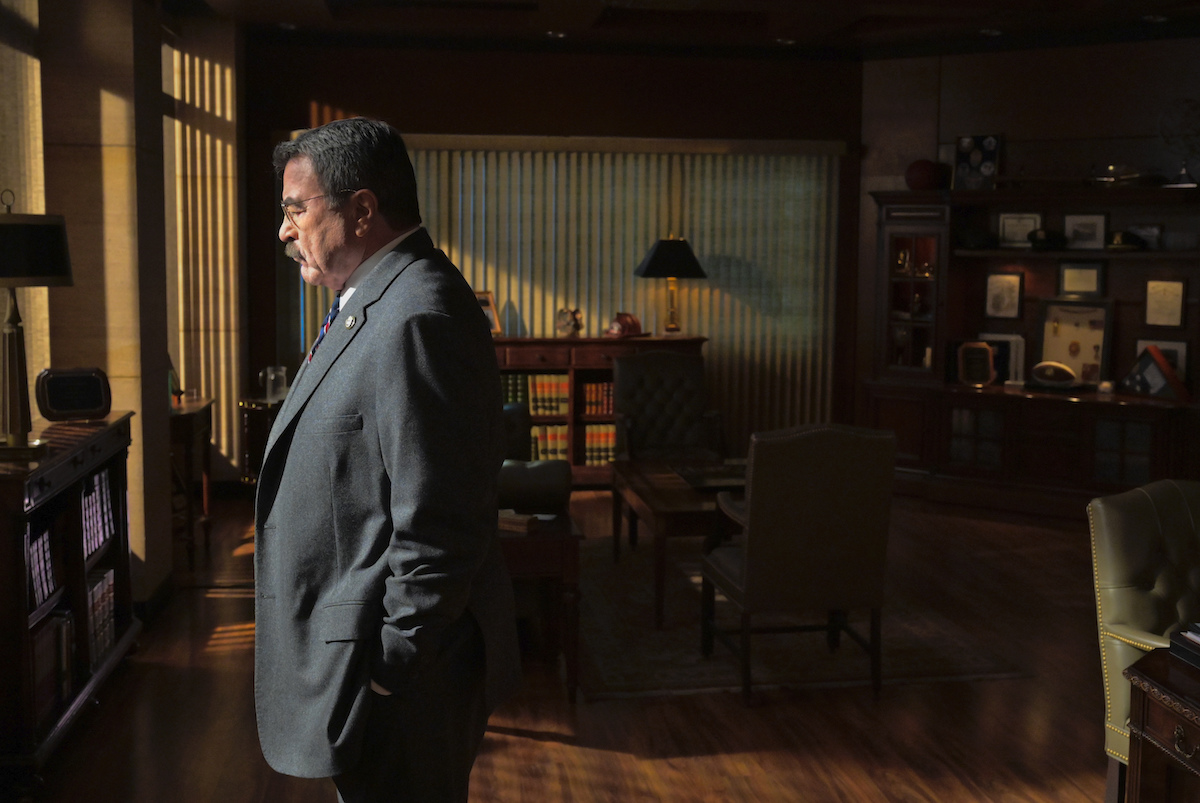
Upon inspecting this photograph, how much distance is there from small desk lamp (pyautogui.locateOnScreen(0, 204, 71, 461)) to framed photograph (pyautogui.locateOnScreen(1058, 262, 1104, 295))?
6700mm

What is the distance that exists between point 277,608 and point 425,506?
1.38 ft

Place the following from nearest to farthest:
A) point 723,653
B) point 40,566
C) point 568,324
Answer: point 40,566
point 723,653
point 568,324

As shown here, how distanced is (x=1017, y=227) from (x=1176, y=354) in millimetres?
1404

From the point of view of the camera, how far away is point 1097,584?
3227 mm

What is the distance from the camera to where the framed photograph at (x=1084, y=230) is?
793cm

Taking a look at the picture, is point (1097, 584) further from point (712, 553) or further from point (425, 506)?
point (425, 506)

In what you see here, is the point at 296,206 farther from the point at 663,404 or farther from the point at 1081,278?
the point at 1081,278

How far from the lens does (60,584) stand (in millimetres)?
4090

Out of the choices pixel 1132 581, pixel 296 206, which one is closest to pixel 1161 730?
pixel 1132 581

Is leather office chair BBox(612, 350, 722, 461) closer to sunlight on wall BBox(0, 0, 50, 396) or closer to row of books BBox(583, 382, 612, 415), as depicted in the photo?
row of books BBox(583, 382, 612, 415)

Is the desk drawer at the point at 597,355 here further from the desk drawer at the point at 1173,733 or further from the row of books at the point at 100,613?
the desk drawer at the point at 1173,733

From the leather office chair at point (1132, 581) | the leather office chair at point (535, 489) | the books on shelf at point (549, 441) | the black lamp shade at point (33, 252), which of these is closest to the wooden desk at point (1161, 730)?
the leather office chair at point (1132, 581)

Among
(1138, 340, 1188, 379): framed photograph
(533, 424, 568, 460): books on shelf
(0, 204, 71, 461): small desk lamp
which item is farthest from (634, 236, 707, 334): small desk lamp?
(0, 204, 71, 461): small desk lamp

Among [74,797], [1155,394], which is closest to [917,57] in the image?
[1155,394]
